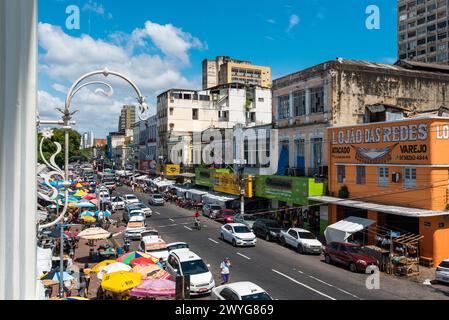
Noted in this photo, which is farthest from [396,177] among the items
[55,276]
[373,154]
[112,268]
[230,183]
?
[230,183]

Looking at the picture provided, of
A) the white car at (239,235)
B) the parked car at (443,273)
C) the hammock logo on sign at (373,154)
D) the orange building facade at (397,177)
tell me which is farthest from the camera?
the white car at (239,235)

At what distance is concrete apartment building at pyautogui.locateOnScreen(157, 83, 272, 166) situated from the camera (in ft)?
255

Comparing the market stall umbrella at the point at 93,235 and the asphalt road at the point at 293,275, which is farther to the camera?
the market stall umbrella at the point at 93,235

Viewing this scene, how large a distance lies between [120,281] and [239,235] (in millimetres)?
14685

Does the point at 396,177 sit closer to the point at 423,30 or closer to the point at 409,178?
the point at 409,178

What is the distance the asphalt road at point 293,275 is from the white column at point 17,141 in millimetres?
15319

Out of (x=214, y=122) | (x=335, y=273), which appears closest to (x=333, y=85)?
(x=335, y=273)

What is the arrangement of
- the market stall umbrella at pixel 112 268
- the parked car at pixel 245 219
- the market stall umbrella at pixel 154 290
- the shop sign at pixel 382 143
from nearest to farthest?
the market stall umbrella at pixel 154 290 < the market stall umbrella at pixel 112 268 < the shop sign at pixel 382 143 < the parked car at pixel 245 219

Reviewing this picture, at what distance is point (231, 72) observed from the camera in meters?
137

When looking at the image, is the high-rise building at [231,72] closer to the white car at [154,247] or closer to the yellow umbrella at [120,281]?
the white car at [154,247]

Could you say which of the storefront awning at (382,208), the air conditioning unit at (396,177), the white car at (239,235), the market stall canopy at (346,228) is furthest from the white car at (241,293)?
the air conditioning unit at (396,177)

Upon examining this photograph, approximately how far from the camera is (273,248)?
28438 mm

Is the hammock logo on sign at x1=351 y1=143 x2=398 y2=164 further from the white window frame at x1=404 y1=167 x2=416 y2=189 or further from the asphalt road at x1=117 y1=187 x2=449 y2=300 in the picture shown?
the asphalt road at x1=117 y1=187 x2=449 y2=300

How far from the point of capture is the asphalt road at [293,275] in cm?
1792
